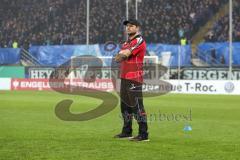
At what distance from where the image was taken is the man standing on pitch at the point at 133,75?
36.4 feet

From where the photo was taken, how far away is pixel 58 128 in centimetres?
1438

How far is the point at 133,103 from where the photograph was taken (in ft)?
37.0

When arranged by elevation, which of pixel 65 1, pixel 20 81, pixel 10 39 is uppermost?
pixel 65 1

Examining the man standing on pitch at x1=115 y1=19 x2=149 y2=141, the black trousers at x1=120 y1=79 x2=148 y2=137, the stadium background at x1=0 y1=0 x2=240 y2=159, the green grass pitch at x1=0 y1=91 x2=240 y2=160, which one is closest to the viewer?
the green grass pitch at x1=0 y1=91 x2=240 y2=160

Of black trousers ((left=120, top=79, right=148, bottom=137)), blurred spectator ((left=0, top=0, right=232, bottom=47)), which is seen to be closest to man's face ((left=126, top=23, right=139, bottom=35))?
black trousers ((left=120, top=79, right=148, bottom=137))

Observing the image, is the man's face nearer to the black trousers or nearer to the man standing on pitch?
the man standing on pitch

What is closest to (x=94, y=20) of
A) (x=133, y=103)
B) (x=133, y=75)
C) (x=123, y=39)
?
(x=123, y=39)

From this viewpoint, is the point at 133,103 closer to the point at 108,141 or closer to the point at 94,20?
the point at 108,141

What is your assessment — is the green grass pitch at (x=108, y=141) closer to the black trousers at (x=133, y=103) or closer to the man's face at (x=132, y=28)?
the black trousers at (x=133, y=103)

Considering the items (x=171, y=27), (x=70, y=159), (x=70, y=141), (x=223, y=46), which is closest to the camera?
(x=70, y=159)

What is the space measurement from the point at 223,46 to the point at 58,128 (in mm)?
24002

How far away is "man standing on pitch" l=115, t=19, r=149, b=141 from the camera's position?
1109 centimetres

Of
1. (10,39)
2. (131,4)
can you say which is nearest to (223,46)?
(131,4)

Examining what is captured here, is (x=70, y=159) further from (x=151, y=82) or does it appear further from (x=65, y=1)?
(x=65, y=1)
